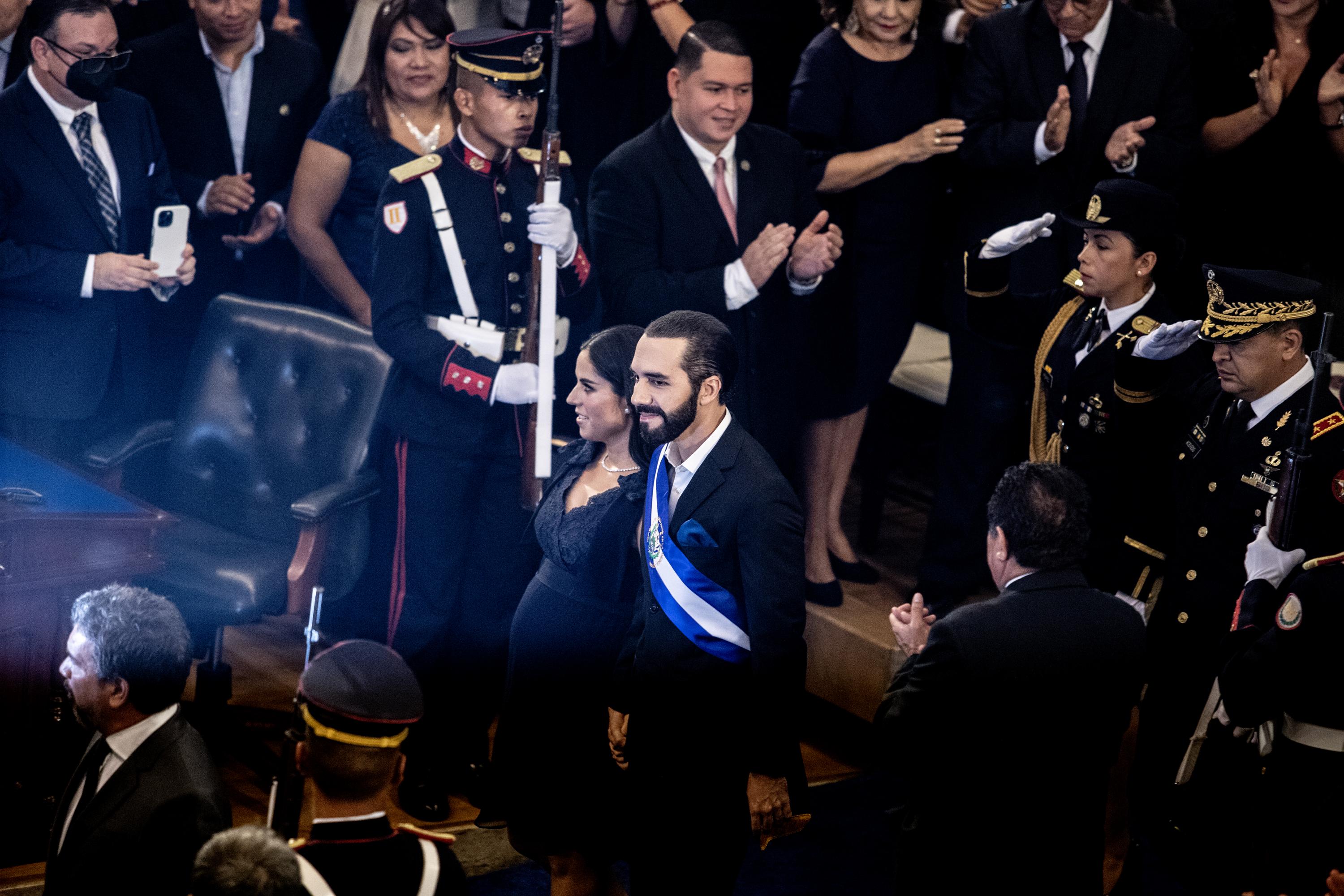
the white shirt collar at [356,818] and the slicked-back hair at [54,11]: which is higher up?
the slicked-back hair at [54,11]

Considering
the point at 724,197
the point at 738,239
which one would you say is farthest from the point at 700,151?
the point at 738,239

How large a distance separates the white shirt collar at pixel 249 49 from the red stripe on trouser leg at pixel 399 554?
1419 millimetres

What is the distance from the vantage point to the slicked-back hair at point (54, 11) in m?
3.93

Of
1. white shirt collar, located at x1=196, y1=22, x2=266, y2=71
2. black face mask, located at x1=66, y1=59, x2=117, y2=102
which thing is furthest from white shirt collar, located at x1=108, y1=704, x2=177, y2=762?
white shirt collar, located at x1=196, y1=22, x2=266, y2=71

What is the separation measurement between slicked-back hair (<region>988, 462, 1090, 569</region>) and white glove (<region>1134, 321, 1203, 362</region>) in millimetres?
893

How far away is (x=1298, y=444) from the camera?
10.6ft

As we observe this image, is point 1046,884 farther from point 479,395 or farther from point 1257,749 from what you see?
point 479,395

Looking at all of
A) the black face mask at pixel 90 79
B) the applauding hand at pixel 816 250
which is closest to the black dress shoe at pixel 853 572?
the applauding hand at pixel 816 250

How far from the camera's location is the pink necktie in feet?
13.2

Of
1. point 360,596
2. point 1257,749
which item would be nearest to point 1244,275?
point 1257,749

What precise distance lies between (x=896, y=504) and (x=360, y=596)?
6.83ft

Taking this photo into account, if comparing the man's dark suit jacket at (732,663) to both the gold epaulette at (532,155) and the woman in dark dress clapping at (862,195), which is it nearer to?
the gold epaulette at (532,155)

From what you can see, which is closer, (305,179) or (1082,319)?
(1082,319)

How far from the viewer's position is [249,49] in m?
4.58
